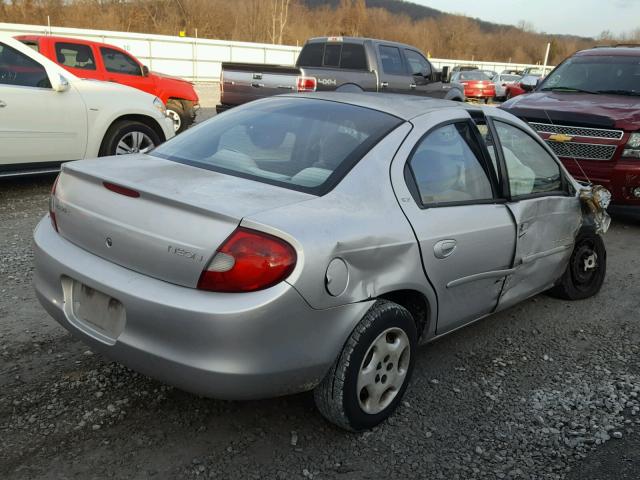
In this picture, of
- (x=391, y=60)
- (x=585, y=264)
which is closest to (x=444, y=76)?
(x=391, y=60)

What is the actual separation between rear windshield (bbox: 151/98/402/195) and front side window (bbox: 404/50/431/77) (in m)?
9.99

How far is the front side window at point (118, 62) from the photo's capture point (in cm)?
1141

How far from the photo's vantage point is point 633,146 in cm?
650

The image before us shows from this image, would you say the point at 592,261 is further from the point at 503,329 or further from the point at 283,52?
the point at 283,52

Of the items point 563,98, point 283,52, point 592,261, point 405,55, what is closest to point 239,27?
point 283,52

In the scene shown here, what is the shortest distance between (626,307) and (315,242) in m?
3.34

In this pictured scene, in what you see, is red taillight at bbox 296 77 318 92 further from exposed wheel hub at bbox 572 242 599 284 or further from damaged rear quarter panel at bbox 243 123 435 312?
damaged rear quarter panel at bbox 243 123 435 312

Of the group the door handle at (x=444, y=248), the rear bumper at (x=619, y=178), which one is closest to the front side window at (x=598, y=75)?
the rear bumper at (x=619, y=178)

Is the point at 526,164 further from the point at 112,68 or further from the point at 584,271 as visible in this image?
the point at 112,68

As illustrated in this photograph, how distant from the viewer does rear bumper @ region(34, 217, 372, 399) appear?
2203 mm

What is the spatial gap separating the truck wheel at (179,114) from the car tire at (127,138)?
4824mm

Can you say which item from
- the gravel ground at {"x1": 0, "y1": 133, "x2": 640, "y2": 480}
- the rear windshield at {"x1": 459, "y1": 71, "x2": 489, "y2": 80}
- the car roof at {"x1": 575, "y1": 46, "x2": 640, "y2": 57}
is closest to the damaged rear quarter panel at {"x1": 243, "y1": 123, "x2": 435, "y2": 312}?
the gravel ground at {"x1": 0, "y1": 133, "x2": 640, "y2": 480}

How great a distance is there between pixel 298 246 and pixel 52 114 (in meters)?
5.35

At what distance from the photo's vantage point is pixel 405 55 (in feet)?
42.0
